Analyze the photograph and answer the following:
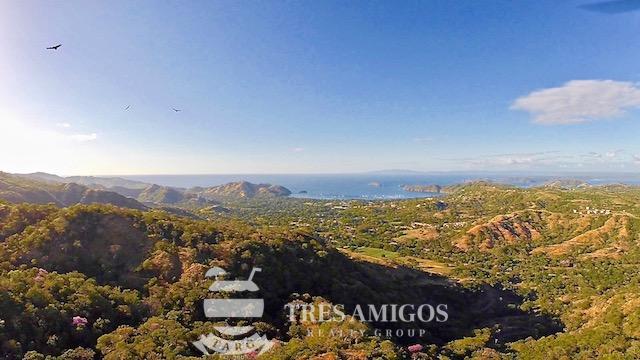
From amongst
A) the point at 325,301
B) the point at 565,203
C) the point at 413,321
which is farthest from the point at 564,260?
the point at 325,301

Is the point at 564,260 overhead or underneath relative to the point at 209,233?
underneath

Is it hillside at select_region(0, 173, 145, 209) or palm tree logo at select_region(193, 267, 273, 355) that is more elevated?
hillside at select_region(0, 173, 145, 209)

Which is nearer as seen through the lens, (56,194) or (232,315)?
(232,315)

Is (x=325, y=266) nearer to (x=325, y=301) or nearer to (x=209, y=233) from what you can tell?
A: (x=325, y=301)

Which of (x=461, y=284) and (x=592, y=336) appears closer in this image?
(x=592, y=336)

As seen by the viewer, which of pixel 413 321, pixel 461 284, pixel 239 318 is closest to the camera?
pixel 239 318

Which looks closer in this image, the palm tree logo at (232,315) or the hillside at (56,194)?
the palm tree logo at (232,315)

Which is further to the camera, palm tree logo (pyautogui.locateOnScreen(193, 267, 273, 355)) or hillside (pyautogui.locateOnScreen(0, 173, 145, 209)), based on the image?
hillside (pyautogui.locateOnScreen(0, 173, 145, 209))

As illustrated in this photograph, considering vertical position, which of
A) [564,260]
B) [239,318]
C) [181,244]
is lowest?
[564,260]

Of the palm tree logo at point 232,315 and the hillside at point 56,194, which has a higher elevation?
the hillside at point 56,194

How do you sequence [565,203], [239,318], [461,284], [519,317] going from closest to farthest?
[239,318]
[519,317]
[461,284]
[565,203]

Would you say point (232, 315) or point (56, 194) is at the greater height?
point (56, 194)
